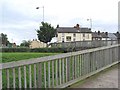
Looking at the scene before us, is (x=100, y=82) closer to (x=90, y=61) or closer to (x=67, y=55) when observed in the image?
(x=90, y=61)

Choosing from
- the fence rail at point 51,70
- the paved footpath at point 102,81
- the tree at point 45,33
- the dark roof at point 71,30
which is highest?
the dark roof at point 71,30

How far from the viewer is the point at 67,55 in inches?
221

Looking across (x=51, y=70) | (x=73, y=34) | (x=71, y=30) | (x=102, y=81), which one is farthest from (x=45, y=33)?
(x=51, y=70)

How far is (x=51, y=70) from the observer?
18.6 ft

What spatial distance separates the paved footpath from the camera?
618cm

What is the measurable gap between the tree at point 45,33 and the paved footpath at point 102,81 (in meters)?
55.2

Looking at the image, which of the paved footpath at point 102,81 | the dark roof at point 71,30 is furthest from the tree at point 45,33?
the paved footpath at point 102,81

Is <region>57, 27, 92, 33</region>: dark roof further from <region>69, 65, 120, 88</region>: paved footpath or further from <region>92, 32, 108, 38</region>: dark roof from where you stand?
<region>69, 65, 120, 88</region>: paved footpath

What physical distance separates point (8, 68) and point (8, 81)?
230 mm

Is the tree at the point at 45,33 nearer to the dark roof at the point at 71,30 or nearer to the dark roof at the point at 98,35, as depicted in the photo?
the dark roof at the point at 71,30

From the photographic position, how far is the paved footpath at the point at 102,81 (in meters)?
6.18

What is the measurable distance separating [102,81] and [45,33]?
56485 millimetres

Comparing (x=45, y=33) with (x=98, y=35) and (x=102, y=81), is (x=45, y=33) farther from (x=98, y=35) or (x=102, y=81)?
(x=102, y=81)

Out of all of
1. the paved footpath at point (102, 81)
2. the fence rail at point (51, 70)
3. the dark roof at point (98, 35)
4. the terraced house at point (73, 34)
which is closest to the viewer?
the fence rail at point (51, 70)
